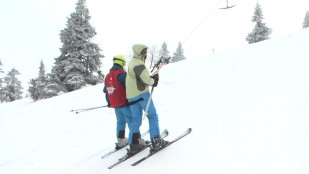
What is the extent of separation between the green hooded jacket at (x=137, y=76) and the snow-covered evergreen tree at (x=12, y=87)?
5769 cm

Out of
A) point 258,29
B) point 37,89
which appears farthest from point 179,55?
point 37,89

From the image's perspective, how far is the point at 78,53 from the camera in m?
31.5

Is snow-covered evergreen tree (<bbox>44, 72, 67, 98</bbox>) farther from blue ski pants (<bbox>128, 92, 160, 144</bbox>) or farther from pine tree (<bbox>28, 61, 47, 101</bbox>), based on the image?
blue ski pants (<bbox>128, 92, 160, 144</bbox>)

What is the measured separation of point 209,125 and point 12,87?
58897mm

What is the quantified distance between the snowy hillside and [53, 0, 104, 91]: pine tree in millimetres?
14626

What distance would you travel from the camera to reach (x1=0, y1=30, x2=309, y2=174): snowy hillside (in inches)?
191

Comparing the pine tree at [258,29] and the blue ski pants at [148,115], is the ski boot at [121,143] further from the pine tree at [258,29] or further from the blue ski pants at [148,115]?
the pine tree at [258,29]

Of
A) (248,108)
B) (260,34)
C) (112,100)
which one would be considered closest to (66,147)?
(112,100)

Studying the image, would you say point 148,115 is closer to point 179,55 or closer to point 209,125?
point 209,125

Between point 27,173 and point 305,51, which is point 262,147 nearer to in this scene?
point 27,173

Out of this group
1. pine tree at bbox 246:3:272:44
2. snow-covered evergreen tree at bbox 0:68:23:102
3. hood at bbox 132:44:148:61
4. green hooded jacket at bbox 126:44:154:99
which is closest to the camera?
green hooded jacket at bbox 126:44:154:99

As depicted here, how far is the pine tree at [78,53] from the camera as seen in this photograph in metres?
30.7

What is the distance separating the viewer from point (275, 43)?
14703mm

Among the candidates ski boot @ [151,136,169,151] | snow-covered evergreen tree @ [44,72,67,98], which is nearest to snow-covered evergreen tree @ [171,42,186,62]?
snow-covered evergreen tree @ [44,72,67,98]
